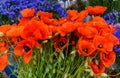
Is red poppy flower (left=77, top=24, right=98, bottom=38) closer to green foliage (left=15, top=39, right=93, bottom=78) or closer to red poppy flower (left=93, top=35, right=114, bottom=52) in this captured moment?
red poppy flower (left=93, top=35, right=114, bottom=52)

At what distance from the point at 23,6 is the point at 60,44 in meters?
0.99

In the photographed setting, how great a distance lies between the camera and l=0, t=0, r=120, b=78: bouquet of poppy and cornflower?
6.93 feet

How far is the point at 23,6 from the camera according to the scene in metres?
3.12

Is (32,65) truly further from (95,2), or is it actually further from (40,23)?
(95,2)

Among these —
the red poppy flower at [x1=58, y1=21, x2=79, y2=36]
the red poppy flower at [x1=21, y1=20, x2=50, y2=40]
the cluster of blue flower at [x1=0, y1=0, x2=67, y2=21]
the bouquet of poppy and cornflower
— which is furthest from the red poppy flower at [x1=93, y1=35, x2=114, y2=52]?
the cluster of blue flower at [x1=0, y1=0, x2=67, y2=21]

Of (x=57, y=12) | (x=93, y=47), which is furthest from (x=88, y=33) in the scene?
(x=57, y=12)

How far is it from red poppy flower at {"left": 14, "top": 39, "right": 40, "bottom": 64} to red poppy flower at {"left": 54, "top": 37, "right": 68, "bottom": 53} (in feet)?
0.42

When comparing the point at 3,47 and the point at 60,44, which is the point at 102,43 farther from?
the point at 3,47

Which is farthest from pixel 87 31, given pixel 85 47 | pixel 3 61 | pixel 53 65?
pixel 3 61

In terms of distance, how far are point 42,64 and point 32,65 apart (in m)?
0.06

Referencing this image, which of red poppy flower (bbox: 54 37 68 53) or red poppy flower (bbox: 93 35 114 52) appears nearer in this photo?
red poppy flower (bbox: 93 35 114 52)

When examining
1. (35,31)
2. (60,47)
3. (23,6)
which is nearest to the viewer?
(35,31)

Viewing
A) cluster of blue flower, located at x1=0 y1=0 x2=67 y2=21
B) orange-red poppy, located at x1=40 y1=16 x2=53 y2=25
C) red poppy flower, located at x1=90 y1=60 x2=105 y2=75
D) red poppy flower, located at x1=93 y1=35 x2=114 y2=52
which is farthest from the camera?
cluster of blue flower, located at x1=0 y1=0 x2=67 y2=21

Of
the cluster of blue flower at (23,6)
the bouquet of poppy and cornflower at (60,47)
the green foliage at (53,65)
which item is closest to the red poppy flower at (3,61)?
the bouquet of poppy and cornflower at (60,47)
